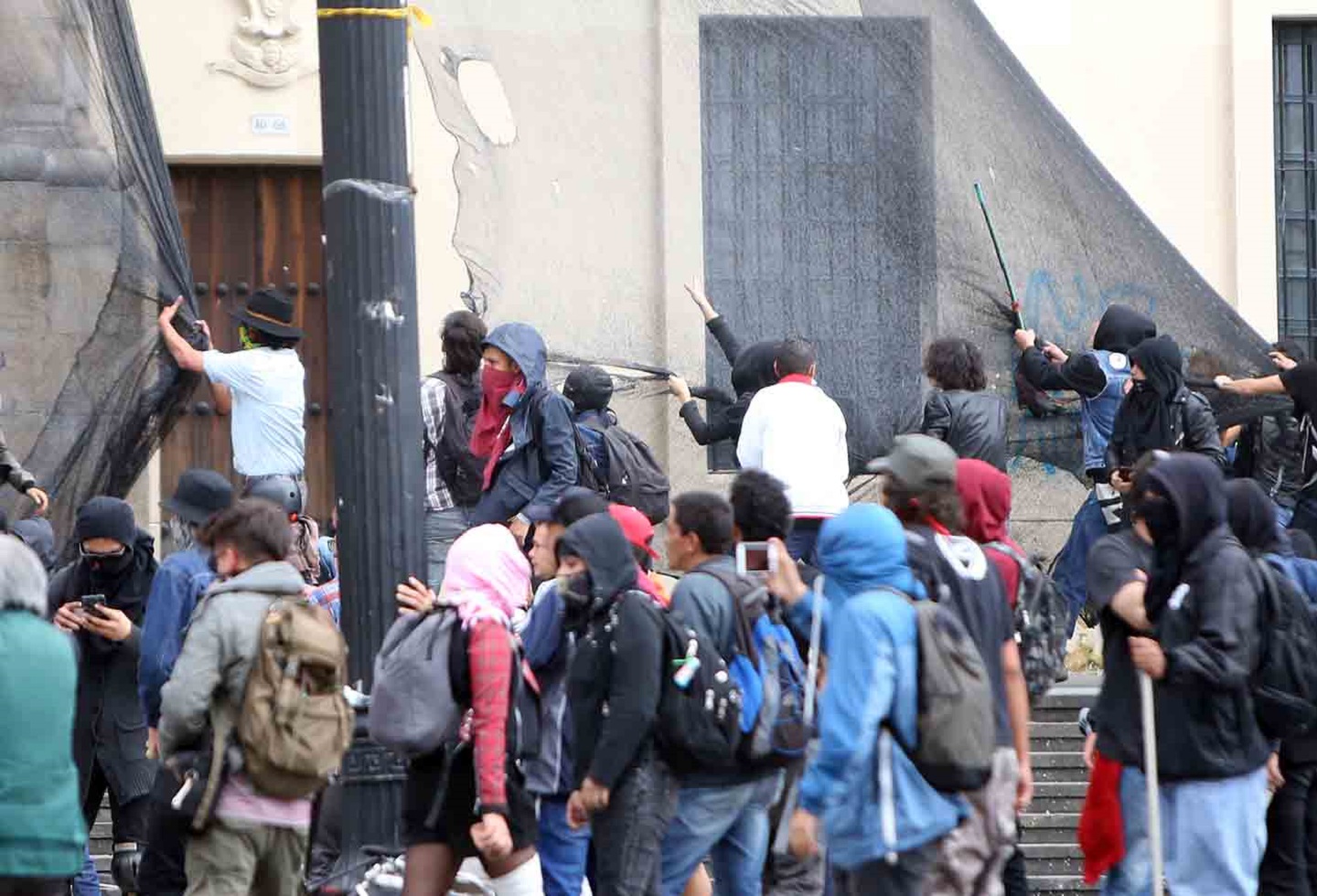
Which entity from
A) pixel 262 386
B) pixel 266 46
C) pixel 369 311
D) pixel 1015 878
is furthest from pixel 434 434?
pixel 266 46

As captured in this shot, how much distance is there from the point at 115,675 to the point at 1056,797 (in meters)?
3.85

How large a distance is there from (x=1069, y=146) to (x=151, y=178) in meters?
3.92

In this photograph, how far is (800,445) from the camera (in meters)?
9.12

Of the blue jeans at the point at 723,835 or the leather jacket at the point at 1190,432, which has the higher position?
the leather jacket at the point at 1190,432

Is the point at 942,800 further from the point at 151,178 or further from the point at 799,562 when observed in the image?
the point at 151,178

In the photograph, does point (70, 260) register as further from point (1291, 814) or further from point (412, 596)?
point (1291, 814)

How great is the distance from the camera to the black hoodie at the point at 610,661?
6.67 m

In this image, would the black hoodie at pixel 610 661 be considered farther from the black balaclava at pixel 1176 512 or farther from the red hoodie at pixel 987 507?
the black balaclava at pixel 1176 512

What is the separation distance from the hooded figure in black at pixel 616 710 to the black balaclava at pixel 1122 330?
13.5ft

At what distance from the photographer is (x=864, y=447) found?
10867 millimetres

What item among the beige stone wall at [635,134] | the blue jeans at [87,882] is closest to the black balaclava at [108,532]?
the blue jeans at [87,882]

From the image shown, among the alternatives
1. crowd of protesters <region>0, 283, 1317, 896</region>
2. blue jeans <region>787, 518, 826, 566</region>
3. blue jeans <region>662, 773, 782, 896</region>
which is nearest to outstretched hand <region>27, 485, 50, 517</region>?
crowd of protesters <region>0, 283, 1317, 896</region>

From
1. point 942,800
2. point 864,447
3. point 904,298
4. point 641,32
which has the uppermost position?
point 641,32

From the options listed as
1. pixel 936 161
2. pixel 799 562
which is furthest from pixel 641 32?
pixel 799 562
